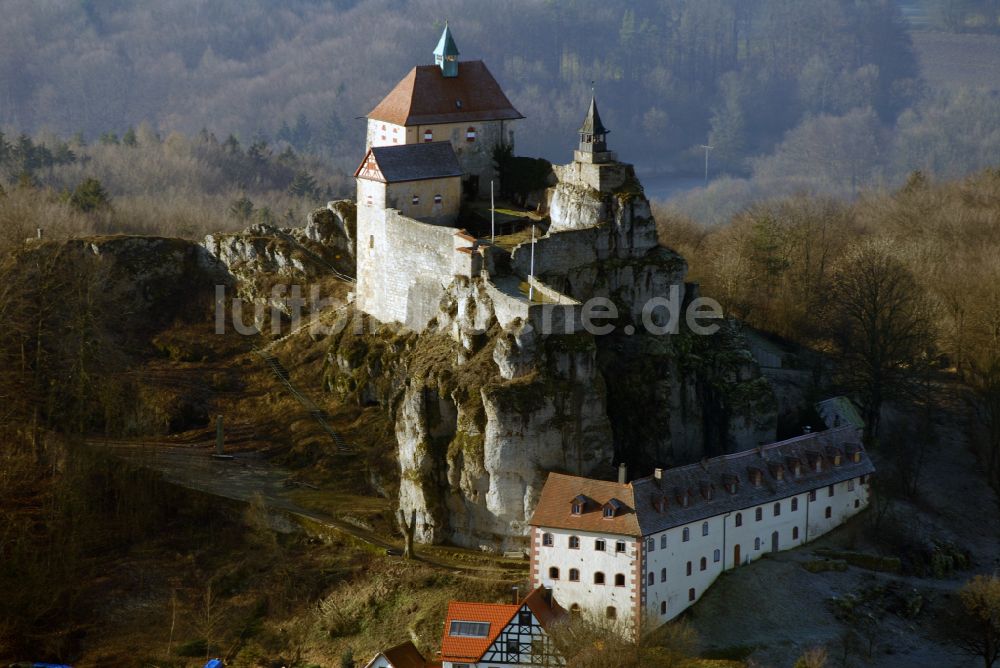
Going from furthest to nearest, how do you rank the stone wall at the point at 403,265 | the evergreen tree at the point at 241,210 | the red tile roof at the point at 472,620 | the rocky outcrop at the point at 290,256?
the evergreen tree at the point at 241,210 < the rocky outcrop at the point at 290,256 < the stone wall at the point at 403,265 < the red tile roof at the point at 472,620

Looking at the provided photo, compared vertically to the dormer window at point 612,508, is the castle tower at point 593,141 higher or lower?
higher

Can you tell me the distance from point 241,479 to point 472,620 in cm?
1714

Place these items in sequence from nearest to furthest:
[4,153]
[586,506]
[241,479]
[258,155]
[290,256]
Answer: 1. [586,506]
2. [241,479]
3. [290,256]
4. [4,153]
5. [258,155]

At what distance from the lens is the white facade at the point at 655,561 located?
6128cm

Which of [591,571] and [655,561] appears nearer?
[655,561]

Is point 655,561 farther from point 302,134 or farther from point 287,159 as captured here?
point 302,134

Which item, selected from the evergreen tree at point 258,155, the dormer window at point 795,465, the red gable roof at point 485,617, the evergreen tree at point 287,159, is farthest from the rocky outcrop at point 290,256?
the evergreen tree at point 287,159

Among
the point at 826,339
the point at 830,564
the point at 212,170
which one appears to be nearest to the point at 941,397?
the point at 826,339

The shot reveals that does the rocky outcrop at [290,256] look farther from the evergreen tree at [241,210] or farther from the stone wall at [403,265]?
the evergreen tree at [241,210]

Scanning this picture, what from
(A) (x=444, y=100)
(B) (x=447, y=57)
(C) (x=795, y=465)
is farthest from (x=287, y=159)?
(C) (x=795, y=465)

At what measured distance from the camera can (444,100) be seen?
81750mm

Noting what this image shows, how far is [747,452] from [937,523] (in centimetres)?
1118

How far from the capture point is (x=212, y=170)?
152625 millimetres

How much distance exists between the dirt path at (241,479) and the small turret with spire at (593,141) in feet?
62.1
